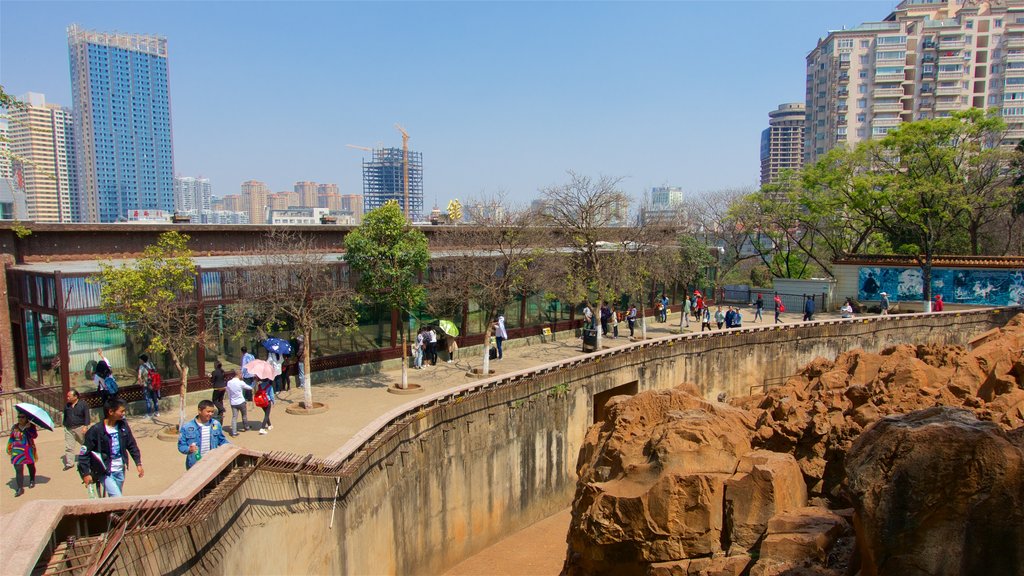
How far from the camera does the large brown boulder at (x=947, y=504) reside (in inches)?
298

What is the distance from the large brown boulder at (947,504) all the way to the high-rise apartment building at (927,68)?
9306 centimetres

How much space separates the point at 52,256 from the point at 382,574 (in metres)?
13.8

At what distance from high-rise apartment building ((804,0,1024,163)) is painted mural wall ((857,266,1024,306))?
59534 mm

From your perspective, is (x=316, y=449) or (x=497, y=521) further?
(x=497, y=521)

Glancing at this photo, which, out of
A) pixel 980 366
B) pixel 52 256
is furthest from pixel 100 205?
pixel 980 366

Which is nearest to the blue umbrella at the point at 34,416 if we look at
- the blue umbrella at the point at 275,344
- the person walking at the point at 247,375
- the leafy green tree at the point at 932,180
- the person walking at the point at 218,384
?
the person walking at the point at 247,375

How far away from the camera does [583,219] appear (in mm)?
27750

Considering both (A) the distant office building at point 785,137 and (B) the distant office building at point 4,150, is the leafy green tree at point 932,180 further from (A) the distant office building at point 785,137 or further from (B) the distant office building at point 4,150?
(A) the distant office building at point 785,137

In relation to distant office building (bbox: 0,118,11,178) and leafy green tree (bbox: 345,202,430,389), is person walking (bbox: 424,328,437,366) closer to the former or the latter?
leafy green tree (bbox: 345,202,430,389)

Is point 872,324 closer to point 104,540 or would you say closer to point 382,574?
point 382,574

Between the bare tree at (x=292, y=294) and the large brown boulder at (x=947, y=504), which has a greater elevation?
the bare tree at (x=292, y=294)

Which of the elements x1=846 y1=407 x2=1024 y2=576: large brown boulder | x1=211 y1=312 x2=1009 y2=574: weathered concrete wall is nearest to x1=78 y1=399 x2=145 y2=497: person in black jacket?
x1=211 y1=312 x2=1009 y2=574: weathered concrete wall

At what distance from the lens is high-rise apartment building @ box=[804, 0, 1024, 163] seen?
3339 inches

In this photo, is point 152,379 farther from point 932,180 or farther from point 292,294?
point 932,180
